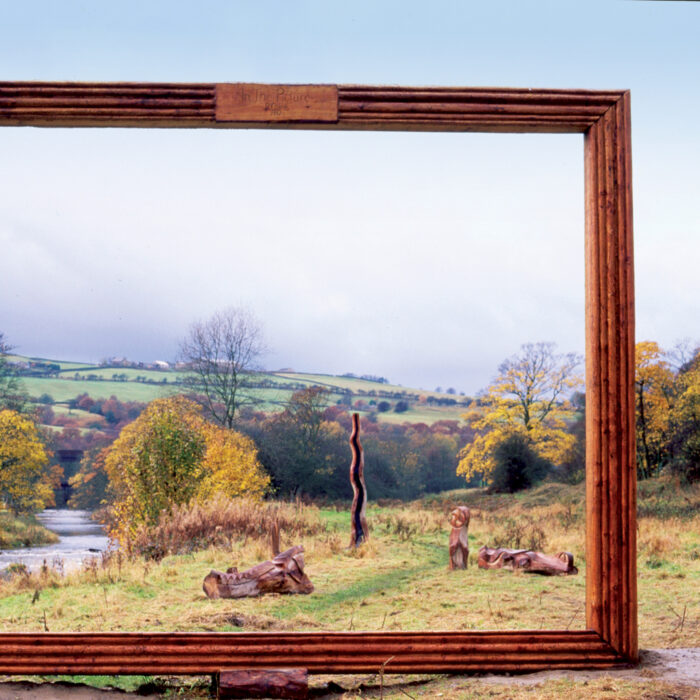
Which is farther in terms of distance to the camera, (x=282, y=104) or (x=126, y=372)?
(x=126, y=372)

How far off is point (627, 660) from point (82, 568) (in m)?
6.20

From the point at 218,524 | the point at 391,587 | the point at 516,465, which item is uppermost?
the point at 516,465

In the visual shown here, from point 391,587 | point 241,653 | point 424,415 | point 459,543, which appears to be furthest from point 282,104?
point 459,543

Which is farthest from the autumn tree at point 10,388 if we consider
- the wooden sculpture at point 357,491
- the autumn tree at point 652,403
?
the autumn tree at point 652,403

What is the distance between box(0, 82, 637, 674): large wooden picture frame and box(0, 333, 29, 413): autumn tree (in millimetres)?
2824

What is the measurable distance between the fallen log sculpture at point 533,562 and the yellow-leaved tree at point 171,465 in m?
3.14

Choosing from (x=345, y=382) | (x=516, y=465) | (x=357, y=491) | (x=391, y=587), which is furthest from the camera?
(x=516, y=465)

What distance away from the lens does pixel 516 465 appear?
1120 cm

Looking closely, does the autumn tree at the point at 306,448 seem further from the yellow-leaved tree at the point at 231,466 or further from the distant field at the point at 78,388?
the distant field at the point at 78,388

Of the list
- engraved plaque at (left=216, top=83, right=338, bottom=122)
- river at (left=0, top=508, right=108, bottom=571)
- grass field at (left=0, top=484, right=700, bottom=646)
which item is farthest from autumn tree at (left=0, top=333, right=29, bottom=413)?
engraved plaque at (left=216, top=83, right=338, bottom=122)

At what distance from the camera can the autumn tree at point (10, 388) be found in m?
6.35

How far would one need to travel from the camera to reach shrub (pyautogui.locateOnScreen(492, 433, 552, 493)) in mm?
10562

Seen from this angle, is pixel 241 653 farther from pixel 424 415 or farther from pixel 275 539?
pixel 424 415

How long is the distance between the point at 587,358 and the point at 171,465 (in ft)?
24.9
